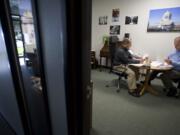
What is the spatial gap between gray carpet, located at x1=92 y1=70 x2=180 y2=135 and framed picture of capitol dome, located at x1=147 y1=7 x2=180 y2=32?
5.78ft

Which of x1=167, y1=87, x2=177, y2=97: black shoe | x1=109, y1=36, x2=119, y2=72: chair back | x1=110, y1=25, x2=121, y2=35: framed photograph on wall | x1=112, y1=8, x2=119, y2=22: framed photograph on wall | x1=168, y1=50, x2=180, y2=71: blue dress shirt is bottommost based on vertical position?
x1=167, y1=87, x2=177, y2=97: black shoe

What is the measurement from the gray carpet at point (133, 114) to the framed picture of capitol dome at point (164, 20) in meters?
1.76

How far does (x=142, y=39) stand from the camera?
4.23 m

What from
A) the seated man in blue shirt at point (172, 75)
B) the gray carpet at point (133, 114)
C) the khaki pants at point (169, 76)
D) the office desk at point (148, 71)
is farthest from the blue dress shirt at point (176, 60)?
the gray carpet at point (133, 114)

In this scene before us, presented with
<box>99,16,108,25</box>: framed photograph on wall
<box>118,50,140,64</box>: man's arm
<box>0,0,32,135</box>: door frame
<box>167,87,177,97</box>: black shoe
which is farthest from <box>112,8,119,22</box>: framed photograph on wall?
<box>0,0,32,135</box>: door frame

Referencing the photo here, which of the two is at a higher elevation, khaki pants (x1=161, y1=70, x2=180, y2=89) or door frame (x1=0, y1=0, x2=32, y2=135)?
door frame (x1=0, y1=0, x2=32, y2=135)

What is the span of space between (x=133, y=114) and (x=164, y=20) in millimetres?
2867

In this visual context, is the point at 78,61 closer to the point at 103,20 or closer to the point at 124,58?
the point at 124,58

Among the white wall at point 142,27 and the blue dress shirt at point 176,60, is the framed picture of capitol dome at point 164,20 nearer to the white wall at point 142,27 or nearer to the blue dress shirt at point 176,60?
the white wall at point 142,27

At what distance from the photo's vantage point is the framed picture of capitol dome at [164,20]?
3584 millimetres

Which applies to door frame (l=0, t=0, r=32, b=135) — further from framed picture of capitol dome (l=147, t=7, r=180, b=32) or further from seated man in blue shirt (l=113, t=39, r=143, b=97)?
framed picture of capitol dome (l=147, t=7, r=180, b=32)

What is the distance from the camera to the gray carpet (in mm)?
1925

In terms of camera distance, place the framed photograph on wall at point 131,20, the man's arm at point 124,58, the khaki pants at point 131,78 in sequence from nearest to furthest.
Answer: the khaki pants at point 131,78
the man's arm at point 124,58
the framed photograph on wall at point 131,20

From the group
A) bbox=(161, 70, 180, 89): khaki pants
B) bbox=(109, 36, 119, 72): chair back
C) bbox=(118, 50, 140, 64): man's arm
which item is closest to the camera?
bbox=(161, 70, 180, 89): khaki pants
